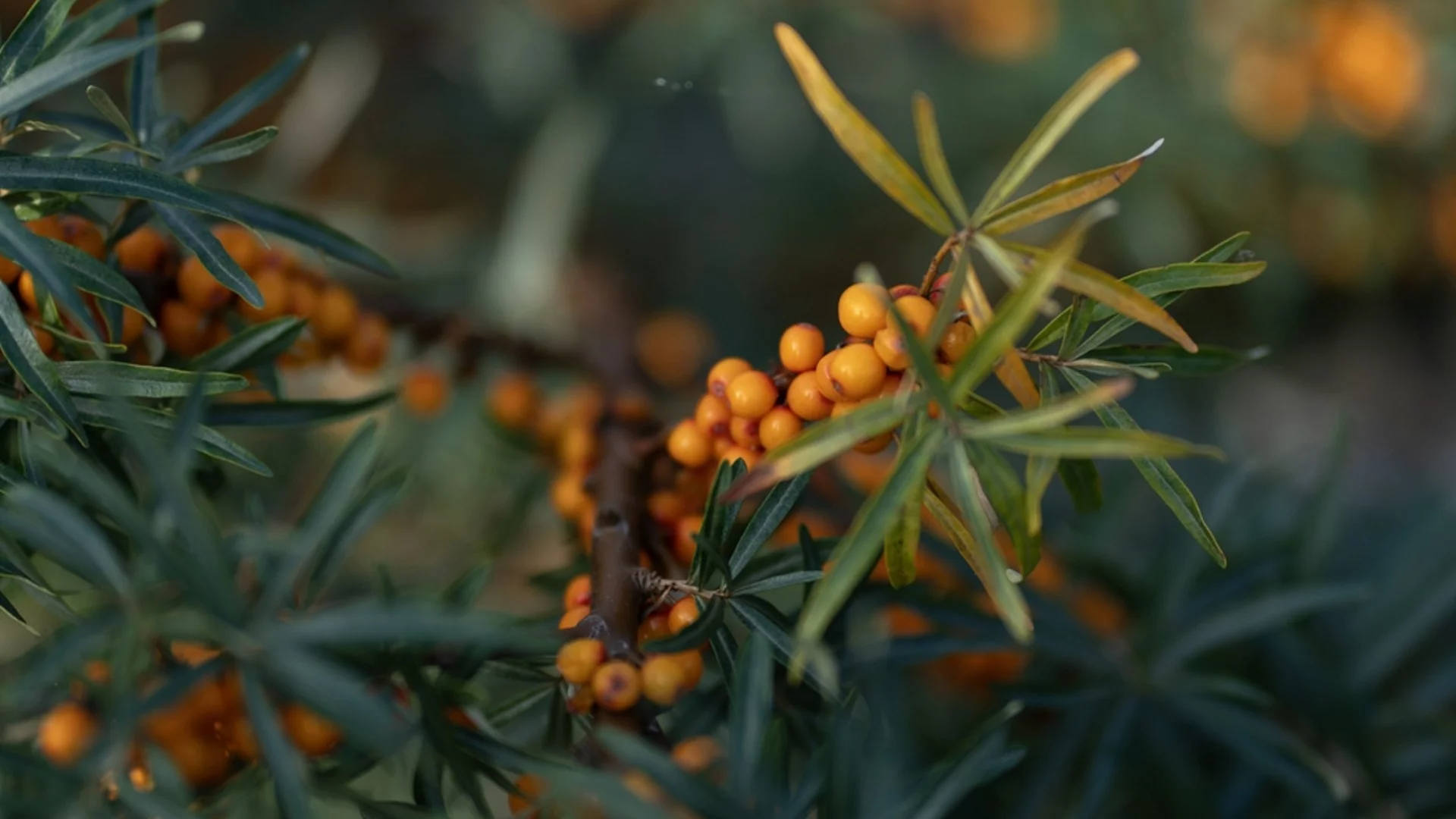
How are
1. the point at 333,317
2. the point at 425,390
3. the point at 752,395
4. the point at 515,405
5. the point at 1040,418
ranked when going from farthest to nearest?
1. the point at 425,390
2. the point at 515,405
3. the point at 333,317
4. the point at 752,395
5. the point at 1040,418

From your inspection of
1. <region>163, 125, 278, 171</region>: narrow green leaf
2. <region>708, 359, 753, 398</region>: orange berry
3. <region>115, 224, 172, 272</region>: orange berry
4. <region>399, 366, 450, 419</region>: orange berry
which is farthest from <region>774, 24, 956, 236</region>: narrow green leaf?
<region>399, 366, 450, 419</region>: orange berry


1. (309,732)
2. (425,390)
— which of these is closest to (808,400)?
(309,732)

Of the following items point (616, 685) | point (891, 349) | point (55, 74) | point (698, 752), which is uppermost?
point (55, 74)

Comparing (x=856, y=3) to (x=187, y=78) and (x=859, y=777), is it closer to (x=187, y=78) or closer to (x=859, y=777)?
(x=187, y=78)

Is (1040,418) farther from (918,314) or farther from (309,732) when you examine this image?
(309,732)

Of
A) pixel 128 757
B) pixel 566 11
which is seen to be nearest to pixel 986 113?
pixel 566 11

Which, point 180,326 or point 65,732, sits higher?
point 180,326

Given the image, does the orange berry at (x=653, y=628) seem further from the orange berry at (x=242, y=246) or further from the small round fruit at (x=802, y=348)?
the orange berry at (x=242, y=246)
